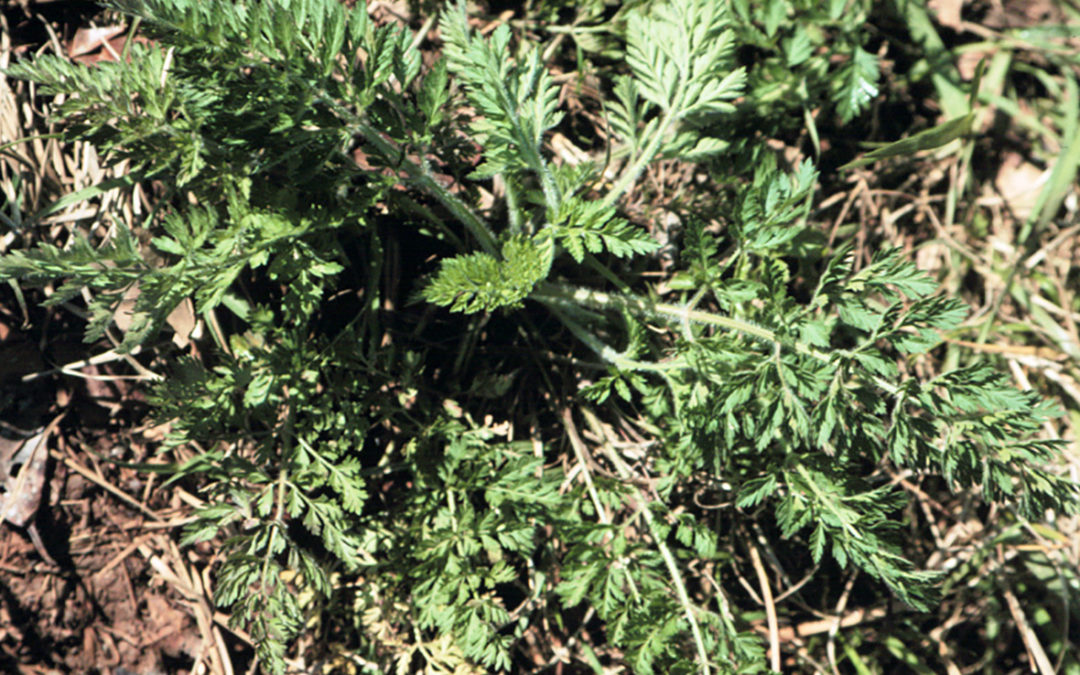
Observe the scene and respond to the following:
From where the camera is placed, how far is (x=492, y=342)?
3096mm

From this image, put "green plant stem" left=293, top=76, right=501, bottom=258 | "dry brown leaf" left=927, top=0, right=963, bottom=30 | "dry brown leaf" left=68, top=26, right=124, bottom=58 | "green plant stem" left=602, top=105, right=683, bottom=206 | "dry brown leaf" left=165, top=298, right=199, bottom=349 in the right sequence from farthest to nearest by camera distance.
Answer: "dry brown leaf" left=927, top=0, right=963, bottom=30 < "dry brown leaf" left=68, top=26, right=124, bottom=58 < "dry brown leaf" left=165, top=298, right=199, bottom=349 < "green plant stem" left=602, top=105, right=683, bottom=206 < "green plant stem" left=293, top=76, right=501, bottom=258

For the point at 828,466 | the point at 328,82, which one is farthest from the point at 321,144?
the point at 828,466

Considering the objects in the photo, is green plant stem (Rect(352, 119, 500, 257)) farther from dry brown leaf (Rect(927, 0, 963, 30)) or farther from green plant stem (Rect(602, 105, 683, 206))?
dry brown leaf (Rect(927, 0, 963, 30))

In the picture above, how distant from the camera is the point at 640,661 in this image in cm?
247

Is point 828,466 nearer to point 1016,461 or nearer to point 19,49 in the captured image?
point 1016,461

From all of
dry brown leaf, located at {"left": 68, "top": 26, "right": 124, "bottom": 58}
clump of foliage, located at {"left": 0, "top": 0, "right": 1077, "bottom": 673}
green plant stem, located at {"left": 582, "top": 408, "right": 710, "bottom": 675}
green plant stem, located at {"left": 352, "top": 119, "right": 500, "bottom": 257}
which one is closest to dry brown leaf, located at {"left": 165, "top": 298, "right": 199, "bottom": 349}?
clump of foliage, located at {"left": 0, "top": 0, "right": 1077, "bottom": 673}

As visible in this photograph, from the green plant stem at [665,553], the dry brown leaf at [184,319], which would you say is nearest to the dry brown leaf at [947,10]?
the green plant stem at [665,553]

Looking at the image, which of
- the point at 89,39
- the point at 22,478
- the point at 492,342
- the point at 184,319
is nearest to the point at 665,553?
the point at 492,342

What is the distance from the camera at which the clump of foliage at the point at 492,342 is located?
7.14 feet

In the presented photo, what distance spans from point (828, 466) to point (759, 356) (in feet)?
1.39

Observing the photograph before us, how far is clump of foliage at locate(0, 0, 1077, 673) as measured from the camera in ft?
7.14

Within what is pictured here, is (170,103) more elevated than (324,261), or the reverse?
(170,103)

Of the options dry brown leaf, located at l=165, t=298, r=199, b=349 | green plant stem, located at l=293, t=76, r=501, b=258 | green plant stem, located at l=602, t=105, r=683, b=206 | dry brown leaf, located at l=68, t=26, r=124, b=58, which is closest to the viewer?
green plant stem, located at l=293, t=76, r=501, b=258

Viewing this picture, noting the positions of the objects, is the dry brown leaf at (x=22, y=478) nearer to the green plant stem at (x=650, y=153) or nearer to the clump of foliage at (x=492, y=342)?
the clump of foliage at (x=492, y=342)
